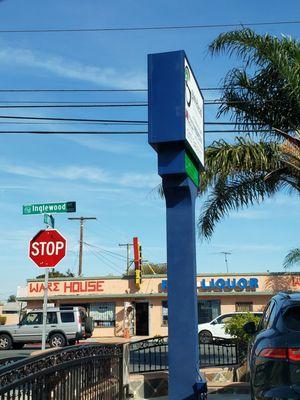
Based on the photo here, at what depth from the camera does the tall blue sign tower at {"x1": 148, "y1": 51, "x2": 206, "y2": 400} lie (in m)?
6.44

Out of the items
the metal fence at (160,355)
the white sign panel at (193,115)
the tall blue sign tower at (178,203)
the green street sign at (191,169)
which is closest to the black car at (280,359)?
the tall blue sign tower at (178,203)

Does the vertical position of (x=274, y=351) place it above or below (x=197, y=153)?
below

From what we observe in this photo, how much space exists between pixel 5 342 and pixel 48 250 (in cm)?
2089

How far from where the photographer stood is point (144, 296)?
38.3 metres

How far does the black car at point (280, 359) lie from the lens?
5.27 metres

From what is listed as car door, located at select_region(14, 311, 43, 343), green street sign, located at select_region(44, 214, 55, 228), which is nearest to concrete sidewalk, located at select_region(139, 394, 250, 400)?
green street sign, located at select_region(44, 214, 55, 228)

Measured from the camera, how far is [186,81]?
6.84 meters

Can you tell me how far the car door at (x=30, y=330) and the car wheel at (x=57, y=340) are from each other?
756 mm

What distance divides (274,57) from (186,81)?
6.98 meters

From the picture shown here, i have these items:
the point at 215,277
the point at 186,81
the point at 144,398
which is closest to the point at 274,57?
the point at 186,81

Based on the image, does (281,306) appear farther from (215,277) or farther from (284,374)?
(215,277)

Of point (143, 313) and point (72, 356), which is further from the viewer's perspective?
point (143, 313)

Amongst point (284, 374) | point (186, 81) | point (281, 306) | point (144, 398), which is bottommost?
point (144, 398)

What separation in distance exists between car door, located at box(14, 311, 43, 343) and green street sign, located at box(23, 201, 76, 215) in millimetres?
18787
